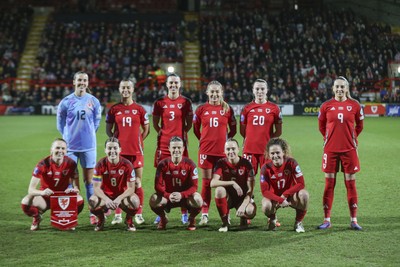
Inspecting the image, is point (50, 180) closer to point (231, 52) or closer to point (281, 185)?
point (281, 185)

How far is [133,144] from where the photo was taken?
793 cm

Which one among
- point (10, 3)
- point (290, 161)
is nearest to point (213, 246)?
point (290, 161)

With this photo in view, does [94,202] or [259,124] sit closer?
[94,202]

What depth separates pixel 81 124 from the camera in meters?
7.84

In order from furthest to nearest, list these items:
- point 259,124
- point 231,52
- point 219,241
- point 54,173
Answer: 1. point 231,52
2. point 259,124
3. point 54,173
4. point 219,241

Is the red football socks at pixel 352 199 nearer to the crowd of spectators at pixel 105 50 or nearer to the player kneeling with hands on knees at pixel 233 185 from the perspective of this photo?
the player kneeling with hands on knees at pixel 233 185

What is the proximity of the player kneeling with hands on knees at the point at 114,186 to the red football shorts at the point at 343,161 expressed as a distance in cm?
235

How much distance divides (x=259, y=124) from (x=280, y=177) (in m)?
0.87

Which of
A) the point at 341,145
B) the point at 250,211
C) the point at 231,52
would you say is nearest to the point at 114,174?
the point at 250,211

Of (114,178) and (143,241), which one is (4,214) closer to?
(114,178)

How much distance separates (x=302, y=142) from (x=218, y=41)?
16.1 meters

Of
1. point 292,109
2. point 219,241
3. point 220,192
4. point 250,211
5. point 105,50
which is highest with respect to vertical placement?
point 105,50

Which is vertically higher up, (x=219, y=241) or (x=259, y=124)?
(x=259, y=124)

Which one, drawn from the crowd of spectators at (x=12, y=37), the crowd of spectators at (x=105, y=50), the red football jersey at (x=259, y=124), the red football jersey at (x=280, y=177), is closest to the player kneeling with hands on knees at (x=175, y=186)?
the red football jersey at (x=280, y=177)
